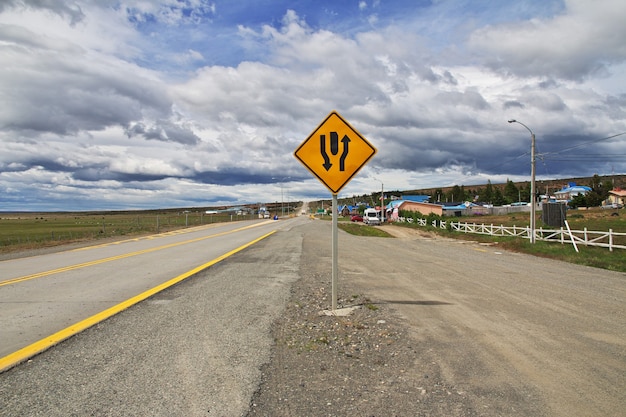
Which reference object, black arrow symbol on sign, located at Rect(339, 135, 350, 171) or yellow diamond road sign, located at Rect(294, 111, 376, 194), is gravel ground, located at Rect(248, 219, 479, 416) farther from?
black arrow symbol on sign, located at Rect(339, 135, 350, 171)

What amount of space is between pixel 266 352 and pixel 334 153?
335 cm

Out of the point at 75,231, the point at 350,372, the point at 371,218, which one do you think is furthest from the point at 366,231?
the point at 350,372

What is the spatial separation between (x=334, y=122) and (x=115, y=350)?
443 cm

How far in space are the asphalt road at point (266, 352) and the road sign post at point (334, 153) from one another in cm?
193

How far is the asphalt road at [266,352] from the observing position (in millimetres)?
3629

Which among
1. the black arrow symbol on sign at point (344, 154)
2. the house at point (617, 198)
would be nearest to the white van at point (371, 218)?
the black arrow symbol on sign at point (344, 154)

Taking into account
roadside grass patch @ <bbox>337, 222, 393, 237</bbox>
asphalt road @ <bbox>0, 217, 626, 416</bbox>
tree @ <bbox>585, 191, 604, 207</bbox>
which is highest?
tree @ <bbox>585, 191, 604, 207</bbox>

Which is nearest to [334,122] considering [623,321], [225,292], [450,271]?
[225,292]

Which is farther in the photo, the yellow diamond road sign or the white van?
the white van

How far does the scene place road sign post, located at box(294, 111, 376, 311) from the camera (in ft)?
22.5

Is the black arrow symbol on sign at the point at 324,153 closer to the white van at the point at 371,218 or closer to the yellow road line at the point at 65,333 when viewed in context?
the yellow road line at the point at 65,333

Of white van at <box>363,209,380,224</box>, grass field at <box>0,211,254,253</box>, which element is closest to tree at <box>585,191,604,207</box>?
white van at <box>363,209,380,224</box>

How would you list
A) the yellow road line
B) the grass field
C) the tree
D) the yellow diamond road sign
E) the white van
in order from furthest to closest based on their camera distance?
the tree → the white van → the grass field → the yellow diamond road sign → the yellow road line

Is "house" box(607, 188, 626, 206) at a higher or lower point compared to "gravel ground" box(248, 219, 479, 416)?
higher
